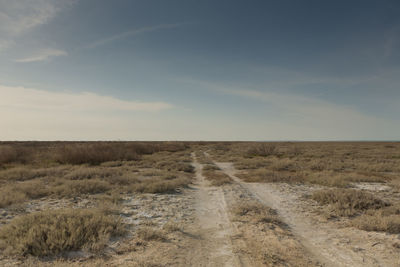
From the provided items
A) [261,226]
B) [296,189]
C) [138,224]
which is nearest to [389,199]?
[296,189]

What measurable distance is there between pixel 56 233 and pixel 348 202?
8.05 meters

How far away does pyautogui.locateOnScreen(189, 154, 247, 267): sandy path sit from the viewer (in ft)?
11.5

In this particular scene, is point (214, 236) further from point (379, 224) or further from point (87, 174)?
point (87, 174)

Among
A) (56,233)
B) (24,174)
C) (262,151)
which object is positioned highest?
(262,151)

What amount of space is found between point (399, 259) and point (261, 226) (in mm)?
2446

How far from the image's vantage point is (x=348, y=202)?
262 inches

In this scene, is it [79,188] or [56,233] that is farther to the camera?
[79,188]

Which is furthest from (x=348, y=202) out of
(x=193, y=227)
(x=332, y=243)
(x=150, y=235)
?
(x=150, y=235)

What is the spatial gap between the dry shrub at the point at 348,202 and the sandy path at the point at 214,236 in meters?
3.48

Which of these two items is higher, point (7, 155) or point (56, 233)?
point (7, 155)

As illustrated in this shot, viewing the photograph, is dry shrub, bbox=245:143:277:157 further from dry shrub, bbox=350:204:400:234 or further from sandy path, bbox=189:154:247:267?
dry shrub, bbox=350:204:400:234

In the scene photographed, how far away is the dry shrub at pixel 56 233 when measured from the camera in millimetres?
3604

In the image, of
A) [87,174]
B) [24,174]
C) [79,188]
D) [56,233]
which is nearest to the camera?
[56,233]

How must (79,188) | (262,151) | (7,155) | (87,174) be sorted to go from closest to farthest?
(79,188), (87,174), (7,155), (262,151)
